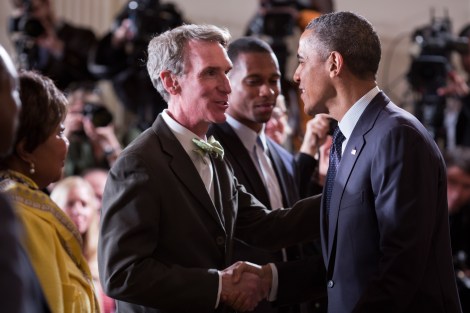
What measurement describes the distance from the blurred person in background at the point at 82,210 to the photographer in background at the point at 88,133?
820 millimetres

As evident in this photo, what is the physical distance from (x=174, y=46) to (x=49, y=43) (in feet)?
9.82

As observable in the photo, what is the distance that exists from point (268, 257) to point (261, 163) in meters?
0.38

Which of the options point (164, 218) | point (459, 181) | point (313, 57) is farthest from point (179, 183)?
point (459, 181)

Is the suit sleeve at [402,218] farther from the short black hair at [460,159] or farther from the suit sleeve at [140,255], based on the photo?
the short black hair at [460,159]

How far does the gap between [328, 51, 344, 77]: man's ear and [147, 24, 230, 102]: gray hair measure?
1.23 feet

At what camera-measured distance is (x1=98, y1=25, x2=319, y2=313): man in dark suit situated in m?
2.29

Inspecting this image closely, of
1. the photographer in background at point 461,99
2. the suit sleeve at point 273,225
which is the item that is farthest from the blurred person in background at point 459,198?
the suit sleeve at point 273,225

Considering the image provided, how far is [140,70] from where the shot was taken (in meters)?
5.27

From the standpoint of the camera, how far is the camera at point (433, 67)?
17.5ft

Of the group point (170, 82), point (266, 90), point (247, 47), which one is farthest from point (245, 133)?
point (170, 82)

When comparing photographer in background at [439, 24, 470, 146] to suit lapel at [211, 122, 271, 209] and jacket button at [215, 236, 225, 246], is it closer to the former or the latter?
suit lapel at [211, 122, 271, 209]

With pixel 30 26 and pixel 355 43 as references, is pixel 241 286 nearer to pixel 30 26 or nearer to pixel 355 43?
pixel 355 43

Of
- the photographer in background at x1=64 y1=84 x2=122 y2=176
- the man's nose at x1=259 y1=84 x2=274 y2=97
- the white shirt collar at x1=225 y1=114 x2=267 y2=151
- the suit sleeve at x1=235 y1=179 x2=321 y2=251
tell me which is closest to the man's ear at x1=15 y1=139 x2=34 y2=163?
the suit sleeve at x1=235 y1=179 x2=321 y2=251

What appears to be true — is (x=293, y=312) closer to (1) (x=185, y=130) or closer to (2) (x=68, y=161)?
(1) (x=185, y=130)
